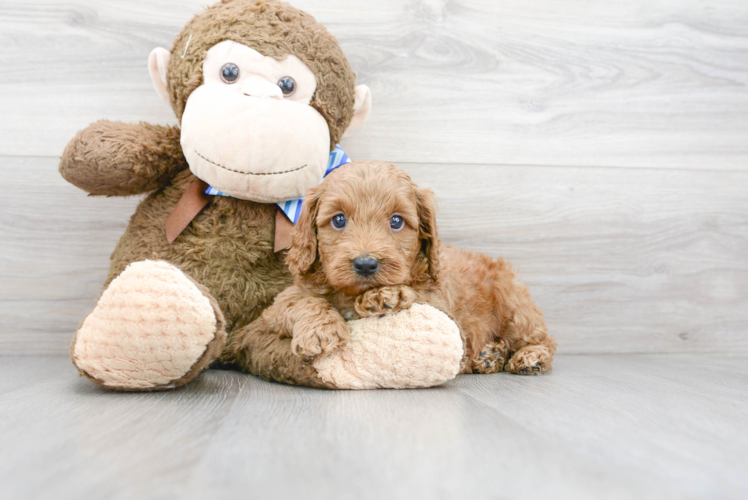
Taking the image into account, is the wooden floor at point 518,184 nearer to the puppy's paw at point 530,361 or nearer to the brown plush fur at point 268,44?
the puppy's paw at point 530,361

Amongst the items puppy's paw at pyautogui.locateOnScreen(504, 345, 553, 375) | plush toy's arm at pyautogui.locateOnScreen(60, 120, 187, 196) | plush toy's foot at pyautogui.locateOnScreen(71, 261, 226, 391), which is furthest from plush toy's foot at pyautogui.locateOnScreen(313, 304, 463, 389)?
plush toy's arm at pyautogui.locateOnScreen(60, 120, 187, 196)

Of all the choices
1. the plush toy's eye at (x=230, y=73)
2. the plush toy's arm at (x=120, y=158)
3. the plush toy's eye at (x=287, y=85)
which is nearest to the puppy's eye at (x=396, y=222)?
the plush toy's eye at (x=287, y=85)

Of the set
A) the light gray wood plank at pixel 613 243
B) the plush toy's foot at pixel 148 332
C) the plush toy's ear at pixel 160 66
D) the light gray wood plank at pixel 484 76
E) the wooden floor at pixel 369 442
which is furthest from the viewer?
the light gray wood plank at pixel 613 243

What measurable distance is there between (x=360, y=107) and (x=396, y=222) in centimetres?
57

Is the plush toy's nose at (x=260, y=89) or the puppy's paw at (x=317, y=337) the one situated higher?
the plush toy's nose at (x=260, y=89)

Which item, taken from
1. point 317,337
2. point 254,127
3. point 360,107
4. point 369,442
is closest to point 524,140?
point 360,107

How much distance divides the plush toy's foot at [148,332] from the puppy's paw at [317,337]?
0.17m

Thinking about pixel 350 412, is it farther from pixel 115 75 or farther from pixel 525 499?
pixel 115 75

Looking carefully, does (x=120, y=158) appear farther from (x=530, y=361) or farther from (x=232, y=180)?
(x=530, y=361)

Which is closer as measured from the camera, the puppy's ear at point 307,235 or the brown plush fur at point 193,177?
the puppy's ear at point 307,235

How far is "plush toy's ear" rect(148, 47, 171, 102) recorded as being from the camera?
159cm

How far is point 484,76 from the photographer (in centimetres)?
203

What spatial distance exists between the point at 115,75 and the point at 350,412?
1470 millimetres

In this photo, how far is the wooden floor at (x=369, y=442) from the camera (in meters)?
0.74
